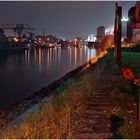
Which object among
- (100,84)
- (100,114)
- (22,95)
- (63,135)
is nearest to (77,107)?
(100,114)

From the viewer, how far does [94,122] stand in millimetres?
7977

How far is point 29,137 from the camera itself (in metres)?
7.08

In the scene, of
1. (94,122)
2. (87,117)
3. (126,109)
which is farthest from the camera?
(126,109)

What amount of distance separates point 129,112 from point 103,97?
2445mm

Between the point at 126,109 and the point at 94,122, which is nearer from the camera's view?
the point at 94,122

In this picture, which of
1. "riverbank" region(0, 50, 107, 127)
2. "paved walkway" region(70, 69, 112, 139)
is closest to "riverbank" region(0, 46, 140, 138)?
"paved walkway" region(70, 69, 112, 139)

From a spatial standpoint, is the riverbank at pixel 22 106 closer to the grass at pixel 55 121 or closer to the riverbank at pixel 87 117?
the grass at pixel 55 121

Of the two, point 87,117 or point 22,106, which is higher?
point 87,117

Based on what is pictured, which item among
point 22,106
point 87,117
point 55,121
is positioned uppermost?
point 87,117

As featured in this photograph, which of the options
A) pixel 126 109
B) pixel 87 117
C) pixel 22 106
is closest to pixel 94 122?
pixel 87 117

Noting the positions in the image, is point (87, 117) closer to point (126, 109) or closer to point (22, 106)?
point (126, 109)

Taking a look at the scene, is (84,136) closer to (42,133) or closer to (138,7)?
(42,133)

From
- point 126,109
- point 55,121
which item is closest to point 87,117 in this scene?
point 55,121

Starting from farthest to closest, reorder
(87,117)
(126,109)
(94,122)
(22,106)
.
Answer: (22,106)
(126,109)
(87,117)
(94,122)
